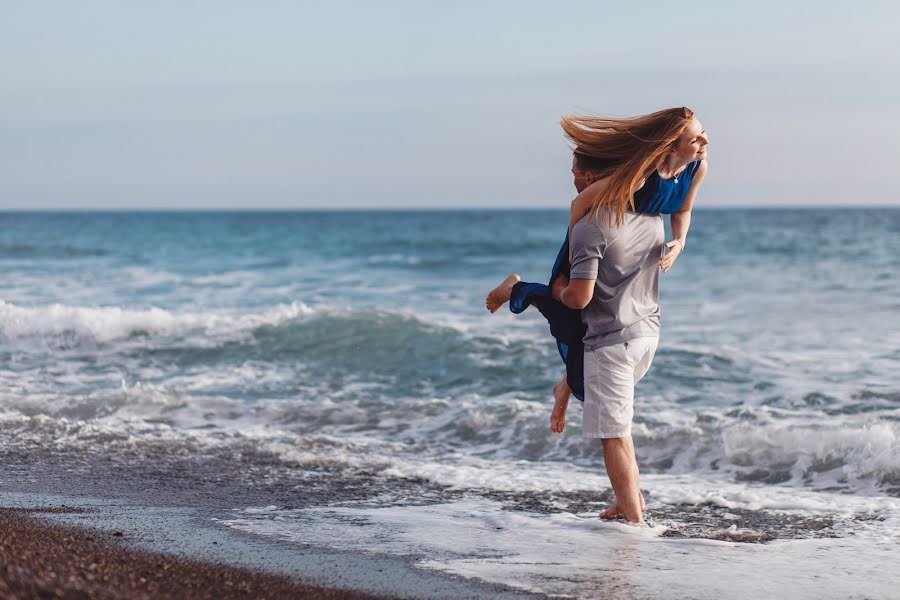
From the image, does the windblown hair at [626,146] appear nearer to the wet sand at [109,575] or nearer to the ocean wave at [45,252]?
the wet sand at [109,575]

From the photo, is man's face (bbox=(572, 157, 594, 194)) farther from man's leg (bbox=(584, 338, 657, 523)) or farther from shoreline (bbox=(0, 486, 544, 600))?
shoreline (bbox=(0, 486, 544, 600))

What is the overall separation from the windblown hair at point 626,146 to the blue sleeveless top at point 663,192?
2.8 inches

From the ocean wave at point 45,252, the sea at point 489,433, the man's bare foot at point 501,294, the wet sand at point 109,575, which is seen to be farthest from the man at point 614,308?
the ocean wave at point 45,252

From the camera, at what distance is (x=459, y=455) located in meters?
6.62

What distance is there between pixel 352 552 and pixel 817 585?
1.79m

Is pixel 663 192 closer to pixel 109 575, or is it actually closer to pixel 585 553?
pixel 585 553

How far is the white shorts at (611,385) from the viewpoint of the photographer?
4.14 meters

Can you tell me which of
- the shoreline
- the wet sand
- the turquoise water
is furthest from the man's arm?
the turquoise water

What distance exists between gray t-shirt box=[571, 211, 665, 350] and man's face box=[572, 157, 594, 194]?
0.69ft

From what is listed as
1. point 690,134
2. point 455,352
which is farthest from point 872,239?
point 690,134

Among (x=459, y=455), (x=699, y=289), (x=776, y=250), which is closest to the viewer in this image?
(x=459, y=455)

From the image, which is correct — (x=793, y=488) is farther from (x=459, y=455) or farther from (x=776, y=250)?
(x=776, y=250)

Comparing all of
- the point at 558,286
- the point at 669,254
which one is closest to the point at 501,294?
the point at 558,286

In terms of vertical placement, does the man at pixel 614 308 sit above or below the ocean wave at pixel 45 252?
above
